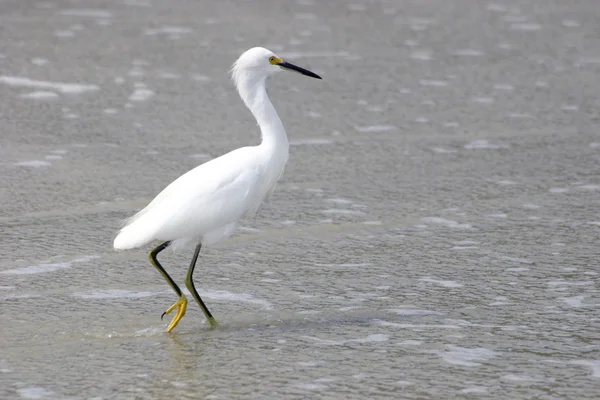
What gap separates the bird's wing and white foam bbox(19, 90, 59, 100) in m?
4.31

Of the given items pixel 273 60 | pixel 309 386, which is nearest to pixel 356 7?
pixel 273 60

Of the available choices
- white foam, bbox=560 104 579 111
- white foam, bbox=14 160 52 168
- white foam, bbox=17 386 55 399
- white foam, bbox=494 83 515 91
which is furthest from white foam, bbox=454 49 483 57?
white foam, bbox=17 386 55 399

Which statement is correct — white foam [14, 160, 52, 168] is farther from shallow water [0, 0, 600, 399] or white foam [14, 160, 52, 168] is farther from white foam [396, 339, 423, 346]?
white foam [396, 339, 423, 346]

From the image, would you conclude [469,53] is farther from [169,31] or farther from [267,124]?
[267,124]

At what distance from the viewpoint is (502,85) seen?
32.1ft

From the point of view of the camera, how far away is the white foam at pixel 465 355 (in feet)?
14.2

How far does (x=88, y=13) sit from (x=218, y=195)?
8514mm

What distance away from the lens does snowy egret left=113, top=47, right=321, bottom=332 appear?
191 inches

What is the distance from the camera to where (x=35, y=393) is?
157 inches

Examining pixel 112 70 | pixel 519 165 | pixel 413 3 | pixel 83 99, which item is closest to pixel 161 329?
pixel 519 165

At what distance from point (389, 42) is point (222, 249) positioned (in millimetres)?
6002

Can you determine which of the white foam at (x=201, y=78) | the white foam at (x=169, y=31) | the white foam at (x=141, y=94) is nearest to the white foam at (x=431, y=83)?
the white foam at (x=201, y=78)

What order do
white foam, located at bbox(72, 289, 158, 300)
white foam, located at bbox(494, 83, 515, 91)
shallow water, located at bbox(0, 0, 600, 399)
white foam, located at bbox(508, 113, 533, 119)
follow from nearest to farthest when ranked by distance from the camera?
1. shallow water, located at bbox(0, 0, 600, 399)
2. white foam, located at bbox(72, 289, 158, 300)
3. white foam, located at bbox(508, 113, 533, 119)
4. white foam, located at bbox(494, 83, 515, 91)

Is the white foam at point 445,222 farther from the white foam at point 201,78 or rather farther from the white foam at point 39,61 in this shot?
the white foam at point 39,61
